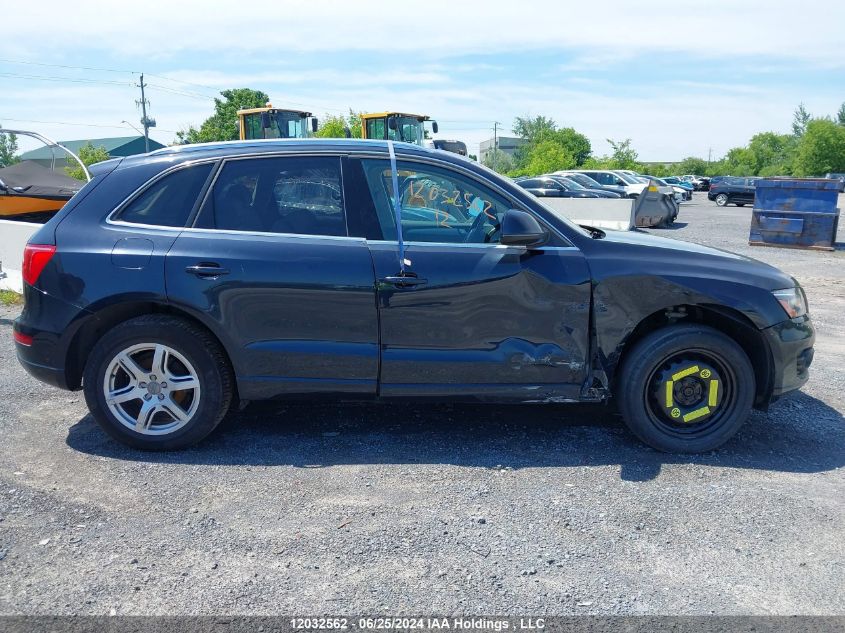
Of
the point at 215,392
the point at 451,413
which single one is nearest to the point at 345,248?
the point at 215,392

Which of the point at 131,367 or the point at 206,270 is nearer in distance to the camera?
the point at 206,270

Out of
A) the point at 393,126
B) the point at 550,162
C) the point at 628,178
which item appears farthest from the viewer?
the point at 550,162

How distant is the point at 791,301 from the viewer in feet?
14.8

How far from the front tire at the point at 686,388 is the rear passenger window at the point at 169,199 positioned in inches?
111

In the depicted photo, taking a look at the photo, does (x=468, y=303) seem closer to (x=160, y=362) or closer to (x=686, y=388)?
(x=686, y=388)

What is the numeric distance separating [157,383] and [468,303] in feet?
6.30

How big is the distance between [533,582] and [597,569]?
1.05 ft

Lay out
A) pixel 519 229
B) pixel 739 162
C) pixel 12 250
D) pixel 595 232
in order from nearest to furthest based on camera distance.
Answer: pixel 519 229, pixel 595 232, pixel 12 250, pixel 739 162

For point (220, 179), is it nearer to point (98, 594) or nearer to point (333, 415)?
point (333, 415)

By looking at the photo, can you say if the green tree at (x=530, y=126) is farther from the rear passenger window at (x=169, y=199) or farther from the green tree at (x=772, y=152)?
the rear passenger window at (x=169, y=199)

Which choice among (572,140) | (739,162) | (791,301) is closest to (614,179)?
(791,301)

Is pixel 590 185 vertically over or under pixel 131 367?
over

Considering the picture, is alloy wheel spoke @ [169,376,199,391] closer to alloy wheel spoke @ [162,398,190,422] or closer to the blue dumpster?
alloy wheel spoke @ [162,398,190,422]

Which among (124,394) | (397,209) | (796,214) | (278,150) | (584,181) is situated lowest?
(124,394)
